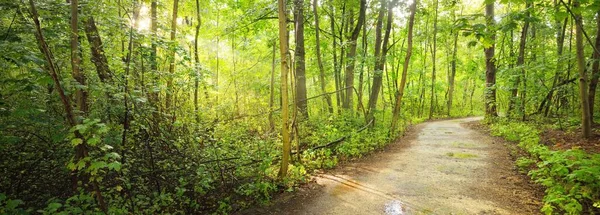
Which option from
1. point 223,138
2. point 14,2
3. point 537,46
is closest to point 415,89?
point 537,46

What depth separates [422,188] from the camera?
5.64 m

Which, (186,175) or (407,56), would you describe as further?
(407,56)

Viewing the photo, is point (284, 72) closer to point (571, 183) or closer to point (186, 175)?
point (186, 175)

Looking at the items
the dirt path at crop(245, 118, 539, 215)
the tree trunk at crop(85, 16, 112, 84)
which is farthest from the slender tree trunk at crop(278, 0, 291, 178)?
the tree trunk at crop(85, 16, 112, 84)

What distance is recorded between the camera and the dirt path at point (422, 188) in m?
4.83

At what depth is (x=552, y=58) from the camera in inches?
405

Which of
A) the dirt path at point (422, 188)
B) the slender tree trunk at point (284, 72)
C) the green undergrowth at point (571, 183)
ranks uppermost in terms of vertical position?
the slender tree trunk at point (284, 72)

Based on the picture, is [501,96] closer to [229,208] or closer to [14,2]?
[229,208]

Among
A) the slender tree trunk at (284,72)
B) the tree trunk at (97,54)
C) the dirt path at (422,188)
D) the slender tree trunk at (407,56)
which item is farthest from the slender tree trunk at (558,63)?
the tree trunk at (97,54)

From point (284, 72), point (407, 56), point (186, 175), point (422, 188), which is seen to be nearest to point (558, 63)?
point (407, 56)

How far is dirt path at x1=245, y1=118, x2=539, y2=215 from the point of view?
4.83 metres

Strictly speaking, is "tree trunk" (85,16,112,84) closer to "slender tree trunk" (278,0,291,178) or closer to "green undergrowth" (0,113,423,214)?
"green undergrowth" (0,113,423,214)

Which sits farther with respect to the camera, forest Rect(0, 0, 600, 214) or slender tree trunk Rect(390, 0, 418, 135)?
slender tree trunk Rect(390, 0, 418, 135)

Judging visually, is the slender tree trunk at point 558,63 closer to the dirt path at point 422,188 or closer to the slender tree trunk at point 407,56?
the dirt path at point 422,188
